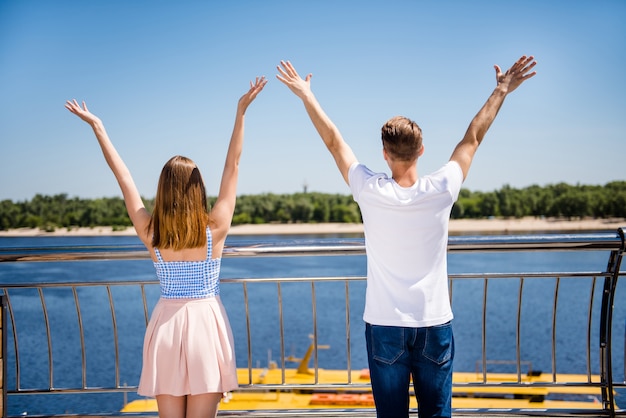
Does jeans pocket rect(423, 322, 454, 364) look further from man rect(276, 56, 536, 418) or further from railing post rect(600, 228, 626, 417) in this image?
railing post rect(600, 228, 626, 417)

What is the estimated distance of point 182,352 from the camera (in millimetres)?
2678

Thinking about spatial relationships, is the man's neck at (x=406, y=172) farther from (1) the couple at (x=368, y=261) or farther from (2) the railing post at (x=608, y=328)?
(2) the railing post at (x=608, y=328)

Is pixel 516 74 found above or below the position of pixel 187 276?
above

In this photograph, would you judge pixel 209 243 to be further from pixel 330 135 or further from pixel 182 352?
pixel 330 135

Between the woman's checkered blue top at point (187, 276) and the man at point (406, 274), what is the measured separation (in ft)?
2.62

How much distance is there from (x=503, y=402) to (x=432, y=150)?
8195cm

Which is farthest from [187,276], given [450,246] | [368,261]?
[450,246]

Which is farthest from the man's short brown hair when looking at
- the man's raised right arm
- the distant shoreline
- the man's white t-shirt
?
the distant shoreline

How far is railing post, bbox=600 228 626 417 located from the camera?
3695 millimetres

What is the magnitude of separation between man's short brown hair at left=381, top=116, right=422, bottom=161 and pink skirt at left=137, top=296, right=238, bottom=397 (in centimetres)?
118

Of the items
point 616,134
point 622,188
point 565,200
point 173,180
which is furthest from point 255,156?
point 173,180

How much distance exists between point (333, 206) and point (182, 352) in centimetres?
8023

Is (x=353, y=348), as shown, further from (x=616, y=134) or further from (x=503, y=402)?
(x=616, y=134)

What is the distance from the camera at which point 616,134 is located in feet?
363
